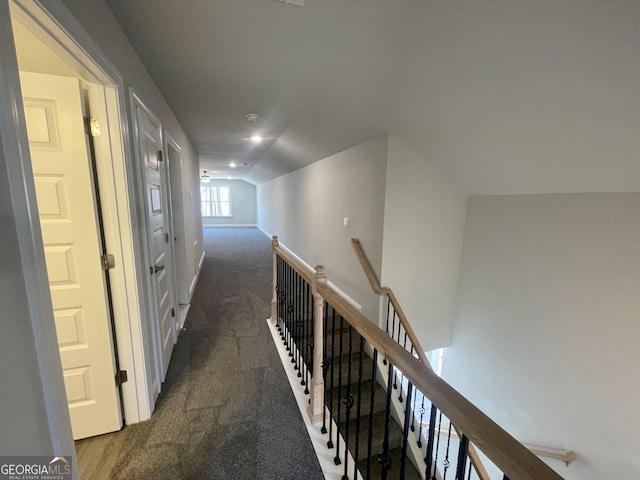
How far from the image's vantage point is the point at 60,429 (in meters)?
0.85

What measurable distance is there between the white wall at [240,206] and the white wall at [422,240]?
1039 centimetres

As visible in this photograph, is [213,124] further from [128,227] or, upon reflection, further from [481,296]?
[481,296]

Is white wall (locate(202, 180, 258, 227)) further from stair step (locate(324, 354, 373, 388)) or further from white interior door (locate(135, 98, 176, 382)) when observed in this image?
stair step (locate(324, 354, 373, 388))

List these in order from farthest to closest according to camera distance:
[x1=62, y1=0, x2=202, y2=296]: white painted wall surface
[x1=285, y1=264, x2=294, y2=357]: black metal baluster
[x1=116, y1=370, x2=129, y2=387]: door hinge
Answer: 1. [x1=285, y1=264, x2=294, y2=357]: black metal baluster
2. [x1=116, y1=370, x2=129, y2=387]: door hinge
3. [x1=62, y1=0, x2=202, y2=296]: white painted wall surface

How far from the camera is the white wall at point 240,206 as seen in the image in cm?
1210

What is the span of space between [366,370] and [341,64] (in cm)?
290

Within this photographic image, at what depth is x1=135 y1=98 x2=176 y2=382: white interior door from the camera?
183 centimetres

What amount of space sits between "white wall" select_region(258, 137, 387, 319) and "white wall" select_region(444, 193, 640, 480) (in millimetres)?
1248

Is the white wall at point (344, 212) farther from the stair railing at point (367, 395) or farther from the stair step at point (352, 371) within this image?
the stair railing at point (367, 395)

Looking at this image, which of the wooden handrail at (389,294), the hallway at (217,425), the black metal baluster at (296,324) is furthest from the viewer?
the wooden handrail at (389,294)

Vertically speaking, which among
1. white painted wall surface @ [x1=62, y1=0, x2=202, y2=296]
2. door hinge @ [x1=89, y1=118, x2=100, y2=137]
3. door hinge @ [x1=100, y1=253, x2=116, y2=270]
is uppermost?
white painted wall surface @ [x1=62, y1=0, x2=202, y2=296]

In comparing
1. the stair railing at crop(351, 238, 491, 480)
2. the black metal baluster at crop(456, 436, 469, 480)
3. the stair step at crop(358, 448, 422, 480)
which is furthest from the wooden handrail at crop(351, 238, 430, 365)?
the black metal baluster at crop(456, 436, 469, 480)

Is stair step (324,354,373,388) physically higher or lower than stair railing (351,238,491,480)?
lower

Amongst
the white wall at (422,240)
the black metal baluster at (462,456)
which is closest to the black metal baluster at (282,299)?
the white wall at (422,240)
